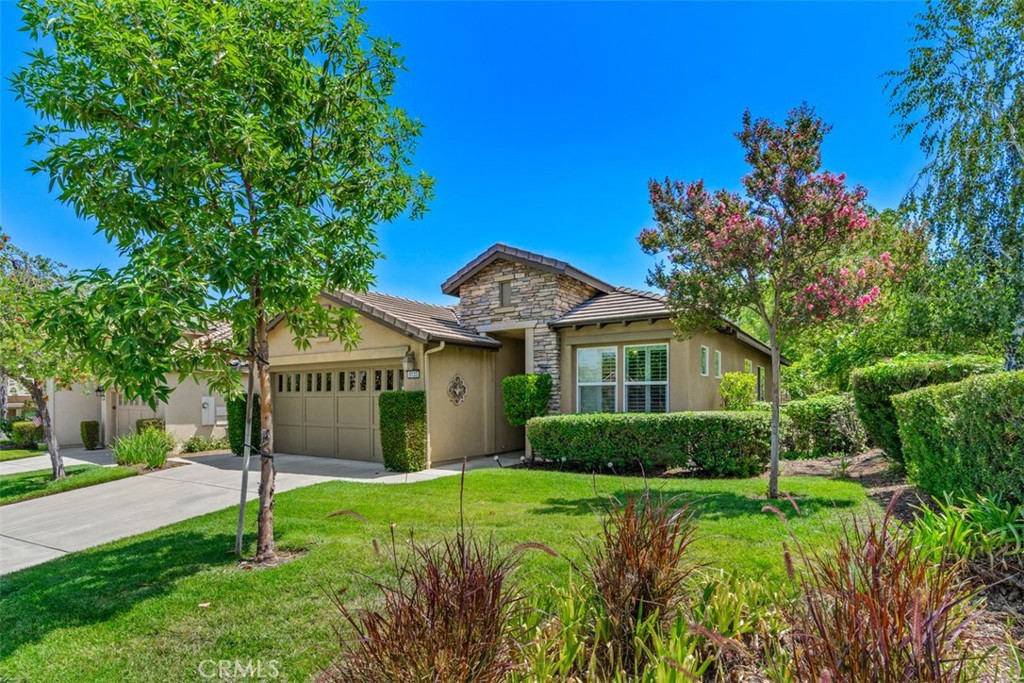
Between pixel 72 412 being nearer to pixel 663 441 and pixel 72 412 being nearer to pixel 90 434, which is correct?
pixel 90 434

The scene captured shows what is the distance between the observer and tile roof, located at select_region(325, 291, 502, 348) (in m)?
12.2

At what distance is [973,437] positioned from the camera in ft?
16.4

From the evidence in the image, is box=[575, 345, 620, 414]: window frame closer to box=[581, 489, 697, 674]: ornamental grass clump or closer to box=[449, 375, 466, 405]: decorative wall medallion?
box=[449, 375, 466, 405]: decorative wall medallion

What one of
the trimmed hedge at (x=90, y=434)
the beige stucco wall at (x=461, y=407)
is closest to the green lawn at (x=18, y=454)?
the trimmed hedge at (x=90, y=434)

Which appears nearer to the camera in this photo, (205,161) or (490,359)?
(205,161)

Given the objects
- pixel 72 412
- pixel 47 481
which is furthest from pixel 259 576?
pixel 72 412

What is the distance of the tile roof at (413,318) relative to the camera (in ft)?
40.0

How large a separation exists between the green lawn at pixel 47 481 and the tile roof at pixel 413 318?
604 cm

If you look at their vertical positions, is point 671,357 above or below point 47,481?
above

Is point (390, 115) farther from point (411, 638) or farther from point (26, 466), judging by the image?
point (26, 466)

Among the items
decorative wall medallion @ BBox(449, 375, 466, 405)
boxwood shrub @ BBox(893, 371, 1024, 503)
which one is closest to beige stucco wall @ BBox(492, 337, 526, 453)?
decorative wall medallion @ BBox(449, 375, 466, 405)

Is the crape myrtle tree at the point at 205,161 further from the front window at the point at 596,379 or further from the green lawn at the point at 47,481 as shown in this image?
the front window at the point at 596,379

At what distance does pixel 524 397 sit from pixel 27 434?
759 inches

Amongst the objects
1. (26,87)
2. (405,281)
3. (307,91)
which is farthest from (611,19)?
(405,281)
